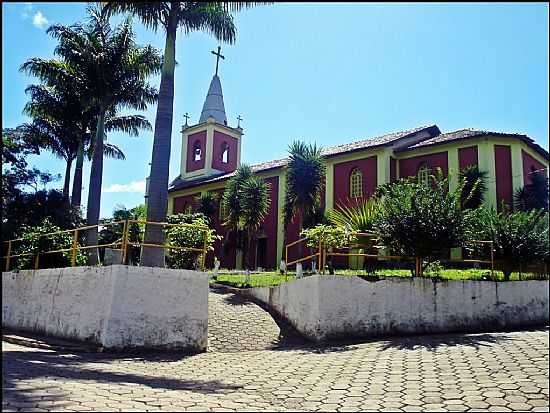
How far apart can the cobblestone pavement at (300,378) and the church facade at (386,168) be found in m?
14.1

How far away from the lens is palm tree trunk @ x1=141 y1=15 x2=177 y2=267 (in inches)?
484

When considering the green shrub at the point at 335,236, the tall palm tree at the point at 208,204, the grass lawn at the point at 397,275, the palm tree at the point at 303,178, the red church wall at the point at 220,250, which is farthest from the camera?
the tall palm tree at the point at 208,204

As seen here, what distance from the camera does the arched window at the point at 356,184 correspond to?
26312 mm

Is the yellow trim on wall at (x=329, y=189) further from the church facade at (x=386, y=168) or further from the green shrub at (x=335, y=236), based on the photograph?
the green shrub at (x=335, y=236)

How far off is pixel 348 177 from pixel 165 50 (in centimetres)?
1499

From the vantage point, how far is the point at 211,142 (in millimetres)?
37219

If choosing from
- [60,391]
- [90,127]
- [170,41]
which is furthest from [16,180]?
[60,391]

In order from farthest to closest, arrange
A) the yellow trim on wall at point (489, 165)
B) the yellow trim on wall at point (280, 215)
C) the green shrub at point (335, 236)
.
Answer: the yellow trim on wall at point (280, 215) < the yellow trim on wall at point (489, 165) < the green shrub at point (335, 236)

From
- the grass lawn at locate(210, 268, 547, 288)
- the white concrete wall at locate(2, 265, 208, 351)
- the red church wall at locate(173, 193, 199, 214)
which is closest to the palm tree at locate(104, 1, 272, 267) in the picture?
the white concrete wall at locate(2, 265, 208, 351)

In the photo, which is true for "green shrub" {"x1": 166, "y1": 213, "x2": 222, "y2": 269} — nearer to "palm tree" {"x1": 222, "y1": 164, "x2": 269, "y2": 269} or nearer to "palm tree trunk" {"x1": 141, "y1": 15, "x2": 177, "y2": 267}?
"palm tree trunk" {"x1": 141, "y1": 15, "x2": 177, "y2": 267}

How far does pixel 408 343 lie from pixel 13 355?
23.5 feet

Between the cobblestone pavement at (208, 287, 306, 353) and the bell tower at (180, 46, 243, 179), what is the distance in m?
24.4

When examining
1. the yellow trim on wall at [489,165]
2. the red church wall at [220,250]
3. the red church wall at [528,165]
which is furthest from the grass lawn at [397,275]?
the red church wall at [220,250]

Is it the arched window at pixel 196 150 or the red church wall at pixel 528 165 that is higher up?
the arched window at pixel 196 150
